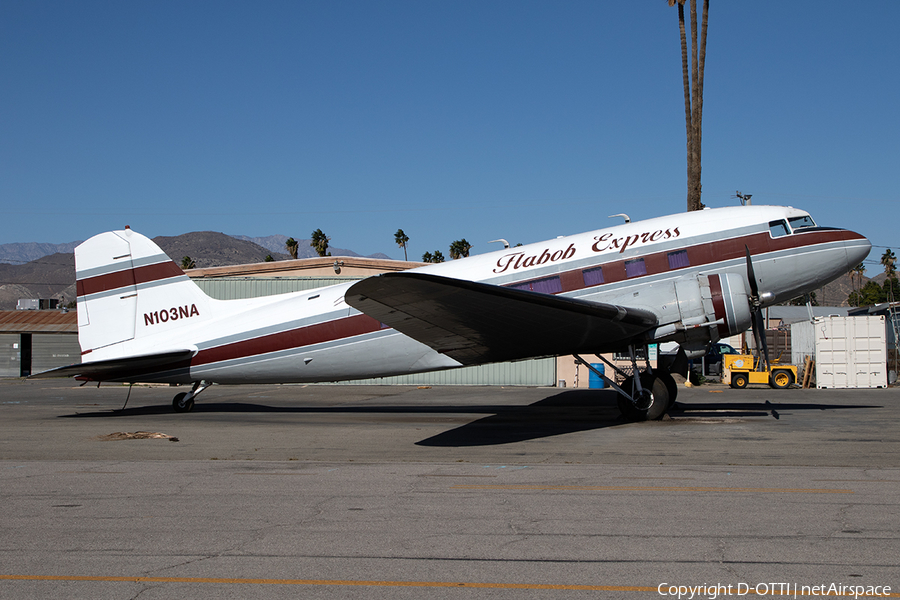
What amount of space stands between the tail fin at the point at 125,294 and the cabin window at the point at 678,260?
12668 mm

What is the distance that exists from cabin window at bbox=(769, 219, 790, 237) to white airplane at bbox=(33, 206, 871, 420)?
0.03 metres

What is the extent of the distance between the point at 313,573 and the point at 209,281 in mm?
36422

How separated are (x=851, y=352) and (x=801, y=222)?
16.0m

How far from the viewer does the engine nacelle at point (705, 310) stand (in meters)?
14.8

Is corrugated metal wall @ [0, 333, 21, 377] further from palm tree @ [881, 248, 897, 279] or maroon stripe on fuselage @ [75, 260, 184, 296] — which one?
palm tree @ [881, 248, 897, 279]

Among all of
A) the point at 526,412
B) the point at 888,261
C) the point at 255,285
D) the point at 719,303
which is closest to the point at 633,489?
the point at 719,303

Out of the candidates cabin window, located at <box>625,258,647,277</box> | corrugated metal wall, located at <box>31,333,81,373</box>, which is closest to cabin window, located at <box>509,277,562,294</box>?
cabin window, located at <box>625,258,647,277</box>

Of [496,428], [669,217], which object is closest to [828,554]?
[496,428]

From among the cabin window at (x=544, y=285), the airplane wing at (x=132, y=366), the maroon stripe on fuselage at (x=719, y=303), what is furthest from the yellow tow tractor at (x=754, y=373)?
the airplane wing at (x=132, y=366)

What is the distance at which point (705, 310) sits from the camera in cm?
1490

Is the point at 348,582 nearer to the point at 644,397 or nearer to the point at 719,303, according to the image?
the point at 644,397

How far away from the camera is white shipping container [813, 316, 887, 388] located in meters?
28.6

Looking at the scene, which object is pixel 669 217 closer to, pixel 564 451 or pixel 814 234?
A: pixel 814 234

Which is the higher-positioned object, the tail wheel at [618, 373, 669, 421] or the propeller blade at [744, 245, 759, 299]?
the propeller blade at [744, 245, 759, 299]
